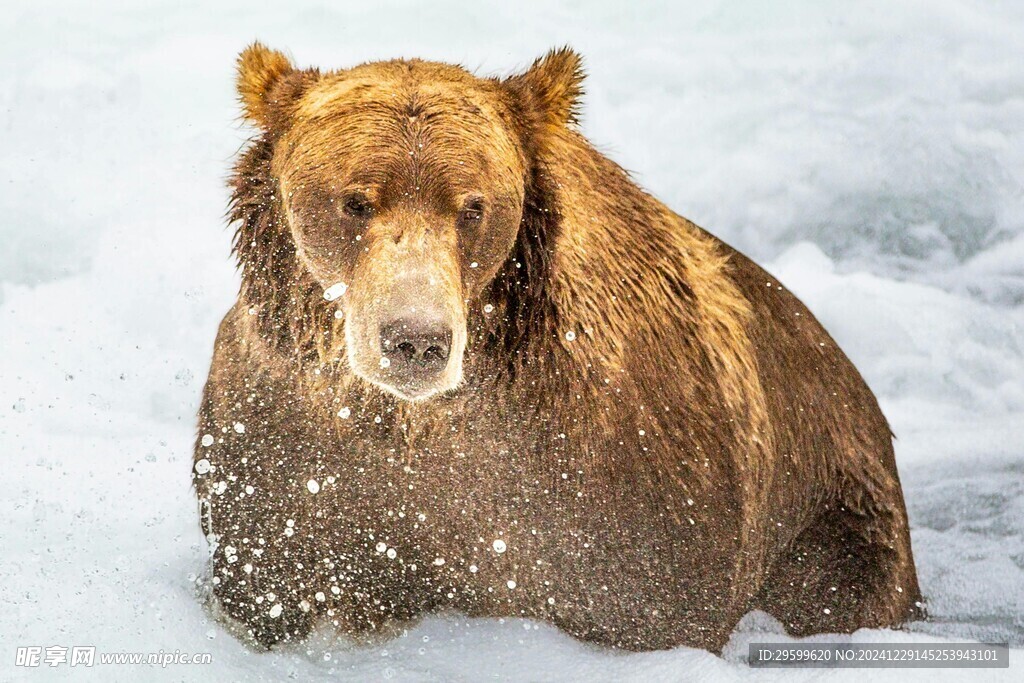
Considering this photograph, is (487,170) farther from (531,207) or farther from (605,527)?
(605,527)

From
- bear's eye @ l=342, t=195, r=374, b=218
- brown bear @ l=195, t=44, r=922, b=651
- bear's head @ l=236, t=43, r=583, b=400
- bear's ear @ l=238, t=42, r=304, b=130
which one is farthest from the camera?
bear's ear @ l=238, t=42, r=304, b=130

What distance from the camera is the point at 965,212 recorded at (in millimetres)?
11812

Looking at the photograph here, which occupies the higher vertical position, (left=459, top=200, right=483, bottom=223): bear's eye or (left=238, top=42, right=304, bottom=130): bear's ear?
(left=238, top=42, right=304, bottom=130): bear's ear

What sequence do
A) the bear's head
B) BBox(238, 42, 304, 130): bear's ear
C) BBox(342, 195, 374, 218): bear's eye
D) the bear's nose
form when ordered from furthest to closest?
BBox(238, 42, 304, 130): bear's ear
BBox(342, 195, 374, 218): bear's eye
the bear's head
the bear's nose

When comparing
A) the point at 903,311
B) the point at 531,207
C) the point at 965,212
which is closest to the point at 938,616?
the point at 531,207

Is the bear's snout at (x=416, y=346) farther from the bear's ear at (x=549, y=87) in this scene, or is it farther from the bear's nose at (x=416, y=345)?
the bear's ear at (x=549, y=87)

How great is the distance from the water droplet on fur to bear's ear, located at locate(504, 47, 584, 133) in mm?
961

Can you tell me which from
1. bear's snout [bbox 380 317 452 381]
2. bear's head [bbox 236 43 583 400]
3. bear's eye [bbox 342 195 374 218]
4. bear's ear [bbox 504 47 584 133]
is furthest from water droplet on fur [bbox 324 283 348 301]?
bear's ear [bbox 504 47 584 133]

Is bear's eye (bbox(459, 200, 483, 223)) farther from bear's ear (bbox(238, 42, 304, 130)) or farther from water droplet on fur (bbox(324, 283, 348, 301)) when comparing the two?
bear's ear (bbox(238, 42, 304, 130))

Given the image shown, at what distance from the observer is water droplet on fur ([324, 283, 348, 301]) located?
441 centimetres

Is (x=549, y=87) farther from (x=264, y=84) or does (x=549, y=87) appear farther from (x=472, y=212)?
(x=264, y=84)

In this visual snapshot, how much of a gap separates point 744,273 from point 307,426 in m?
2.12

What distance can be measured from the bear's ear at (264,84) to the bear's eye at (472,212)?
86cm

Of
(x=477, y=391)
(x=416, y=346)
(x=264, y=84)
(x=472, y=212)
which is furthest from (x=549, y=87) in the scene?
(x=416, y=346)
